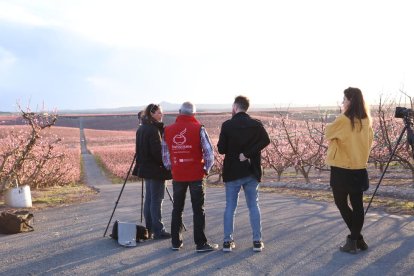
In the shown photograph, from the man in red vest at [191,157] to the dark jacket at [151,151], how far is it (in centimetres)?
54

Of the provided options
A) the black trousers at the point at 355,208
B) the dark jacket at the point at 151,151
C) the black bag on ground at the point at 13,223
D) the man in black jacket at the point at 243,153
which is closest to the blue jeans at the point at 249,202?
the man in black jacket at the point at 243,153

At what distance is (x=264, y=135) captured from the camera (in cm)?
584

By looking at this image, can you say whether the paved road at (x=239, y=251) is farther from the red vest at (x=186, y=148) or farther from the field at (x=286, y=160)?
the field at (x=286, y=160)

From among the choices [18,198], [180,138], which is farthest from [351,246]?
[18,198]

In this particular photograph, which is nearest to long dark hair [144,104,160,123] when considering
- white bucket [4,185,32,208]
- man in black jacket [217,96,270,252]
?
man in black jacket [217,96,270,252]

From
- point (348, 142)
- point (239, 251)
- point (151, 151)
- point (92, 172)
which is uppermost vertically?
point (348, 142)

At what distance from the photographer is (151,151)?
658cm

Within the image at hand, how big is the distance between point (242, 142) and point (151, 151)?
143 cm

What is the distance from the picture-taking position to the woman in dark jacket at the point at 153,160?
259 inches

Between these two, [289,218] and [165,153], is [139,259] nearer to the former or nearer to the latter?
[165,153]

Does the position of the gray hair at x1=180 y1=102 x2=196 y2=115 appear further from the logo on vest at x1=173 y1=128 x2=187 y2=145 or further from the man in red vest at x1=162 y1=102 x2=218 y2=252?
the logo on vest at x1=173 y1=128 x2=187 y2=145

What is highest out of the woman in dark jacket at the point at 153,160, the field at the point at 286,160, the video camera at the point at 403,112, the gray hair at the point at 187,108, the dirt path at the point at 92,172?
the gray hair at the point at 187,108

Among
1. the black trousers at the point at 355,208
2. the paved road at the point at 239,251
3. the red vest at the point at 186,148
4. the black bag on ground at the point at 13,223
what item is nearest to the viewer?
the paved road at the point at 239,251

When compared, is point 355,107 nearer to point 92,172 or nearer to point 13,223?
point 13,223
